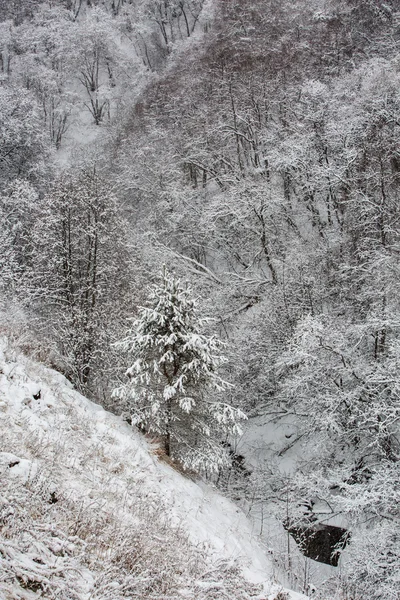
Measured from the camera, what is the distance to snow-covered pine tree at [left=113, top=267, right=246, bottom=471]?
957 cm

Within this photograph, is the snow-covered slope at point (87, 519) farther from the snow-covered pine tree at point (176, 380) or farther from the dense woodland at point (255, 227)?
the snow-covered pine tree at point (176, 380)

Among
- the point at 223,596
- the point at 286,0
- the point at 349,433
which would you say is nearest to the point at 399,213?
the point at 349,433

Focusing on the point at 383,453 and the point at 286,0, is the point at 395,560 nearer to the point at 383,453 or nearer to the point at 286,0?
the point at 383,453

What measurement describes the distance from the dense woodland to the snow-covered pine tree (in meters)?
0.30

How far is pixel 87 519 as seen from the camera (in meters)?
3.39

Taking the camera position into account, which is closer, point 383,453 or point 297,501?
point 383,453

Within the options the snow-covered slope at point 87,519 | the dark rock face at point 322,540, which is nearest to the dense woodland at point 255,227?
the dark rock face at point 322,540

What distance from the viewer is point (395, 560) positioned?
9203 millimetres

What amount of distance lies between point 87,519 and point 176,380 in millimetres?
6360

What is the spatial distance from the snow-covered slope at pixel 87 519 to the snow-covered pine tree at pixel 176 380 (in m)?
2.27

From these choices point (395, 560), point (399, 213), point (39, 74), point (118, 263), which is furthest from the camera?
point (39, 74)

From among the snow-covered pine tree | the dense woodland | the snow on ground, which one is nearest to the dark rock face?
the snow on ground

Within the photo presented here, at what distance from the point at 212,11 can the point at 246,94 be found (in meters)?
22.1

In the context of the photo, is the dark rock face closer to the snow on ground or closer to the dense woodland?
the snow on ground
